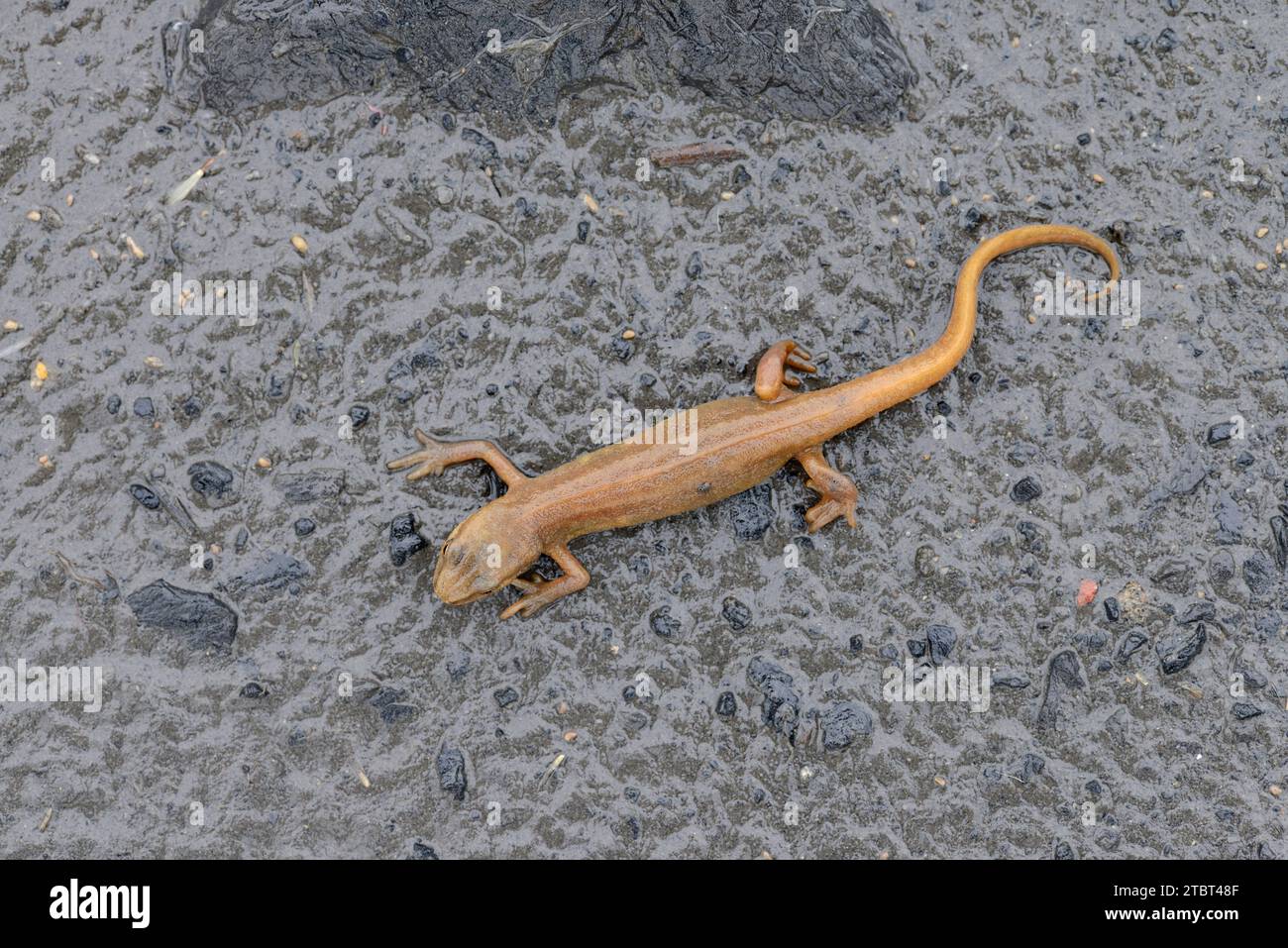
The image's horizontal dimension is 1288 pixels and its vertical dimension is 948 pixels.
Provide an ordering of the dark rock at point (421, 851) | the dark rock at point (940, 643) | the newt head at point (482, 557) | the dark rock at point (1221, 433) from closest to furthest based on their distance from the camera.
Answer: the newt head at point (482, 557)
the dark rock at point (421, 851)
the dark rock at point (940, 643)
the dark rock at point (1221, 433)

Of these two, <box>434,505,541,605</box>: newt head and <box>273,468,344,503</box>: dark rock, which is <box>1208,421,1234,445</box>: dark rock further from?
<box>273,468,344,503</box>: dark rock

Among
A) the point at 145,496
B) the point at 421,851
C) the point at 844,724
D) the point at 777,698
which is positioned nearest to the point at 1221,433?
the point at 844,724

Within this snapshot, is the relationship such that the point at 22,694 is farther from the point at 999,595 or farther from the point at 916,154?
the point at 916,154

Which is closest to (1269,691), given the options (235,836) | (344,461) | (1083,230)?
(1083,230)

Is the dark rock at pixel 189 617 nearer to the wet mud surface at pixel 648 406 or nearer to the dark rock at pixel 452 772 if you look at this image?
the wet mud surface at pixel 648 406

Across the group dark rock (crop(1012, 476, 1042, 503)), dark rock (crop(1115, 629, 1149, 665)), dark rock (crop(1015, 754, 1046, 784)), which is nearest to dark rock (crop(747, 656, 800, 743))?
dark rock (crop(1015, 754, 1046, 784))

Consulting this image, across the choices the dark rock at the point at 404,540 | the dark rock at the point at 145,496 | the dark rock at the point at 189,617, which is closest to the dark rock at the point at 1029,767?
the dark rock at the point at 404,540
